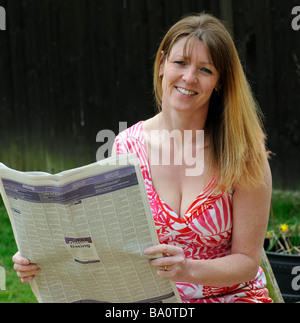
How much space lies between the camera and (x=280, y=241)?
12.6 ft

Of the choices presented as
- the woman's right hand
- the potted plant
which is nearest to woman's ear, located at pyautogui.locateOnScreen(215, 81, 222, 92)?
the woman's right hand

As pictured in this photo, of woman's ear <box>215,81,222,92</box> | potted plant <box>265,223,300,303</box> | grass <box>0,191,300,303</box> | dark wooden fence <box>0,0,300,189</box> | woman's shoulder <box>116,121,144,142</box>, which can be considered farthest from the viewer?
dark wooden fence <box>0,0,300,189</box>

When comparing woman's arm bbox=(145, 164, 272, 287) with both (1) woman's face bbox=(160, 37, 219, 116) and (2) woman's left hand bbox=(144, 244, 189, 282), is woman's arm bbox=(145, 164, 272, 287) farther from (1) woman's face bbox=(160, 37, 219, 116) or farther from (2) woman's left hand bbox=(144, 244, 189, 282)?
(1) woman's face bbox=(160, 37, 219, 116)

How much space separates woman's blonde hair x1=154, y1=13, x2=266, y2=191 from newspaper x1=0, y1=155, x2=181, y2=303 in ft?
1.36

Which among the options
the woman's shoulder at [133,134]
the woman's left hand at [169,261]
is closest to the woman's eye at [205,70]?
the woman's shoulder at [133,134]

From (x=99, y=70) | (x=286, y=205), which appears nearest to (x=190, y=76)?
(x=286, y=205)

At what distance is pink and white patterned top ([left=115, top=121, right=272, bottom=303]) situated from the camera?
7.11 feet

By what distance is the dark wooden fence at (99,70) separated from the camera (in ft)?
17.2

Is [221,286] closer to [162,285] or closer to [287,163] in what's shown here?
[162,285]

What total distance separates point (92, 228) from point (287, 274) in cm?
185

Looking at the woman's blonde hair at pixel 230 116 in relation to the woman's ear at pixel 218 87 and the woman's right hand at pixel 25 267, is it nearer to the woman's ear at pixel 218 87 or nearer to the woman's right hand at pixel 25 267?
the woman's ear at pixel 218 87

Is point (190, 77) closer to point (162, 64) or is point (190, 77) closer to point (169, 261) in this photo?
point (162, 64)

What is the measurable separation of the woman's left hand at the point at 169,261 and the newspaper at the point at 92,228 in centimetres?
2
